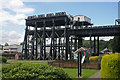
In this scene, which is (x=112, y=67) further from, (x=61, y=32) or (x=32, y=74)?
(x=61, y=32)

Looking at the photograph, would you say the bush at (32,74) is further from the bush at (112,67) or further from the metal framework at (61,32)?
the metal framework at (61,32)

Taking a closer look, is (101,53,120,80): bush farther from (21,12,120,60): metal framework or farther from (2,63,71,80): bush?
(21,12,120,60): metal framework

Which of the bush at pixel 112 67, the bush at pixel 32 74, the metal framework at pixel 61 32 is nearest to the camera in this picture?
the bush at pixel 32 74

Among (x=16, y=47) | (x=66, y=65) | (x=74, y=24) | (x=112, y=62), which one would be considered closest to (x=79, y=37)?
(x=74, y=24)

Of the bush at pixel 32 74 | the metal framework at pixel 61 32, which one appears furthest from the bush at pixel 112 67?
the metal framework at pixel 61 32

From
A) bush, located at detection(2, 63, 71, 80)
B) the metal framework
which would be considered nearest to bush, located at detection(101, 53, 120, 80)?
bush, located at detection(2, 63, 71, 80)

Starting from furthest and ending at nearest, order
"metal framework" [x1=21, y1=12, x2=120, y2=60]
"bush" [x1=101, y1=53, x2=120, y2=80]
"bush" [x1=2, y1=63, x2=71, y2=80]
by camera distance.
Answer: "metal framework" [x1=21, y1=12, x2=120, y2=60] → "bush" [x1=101, y1=53, x2=120, y2=80] → "bush" [x1=2, y1=63, x2=71, y2=80]

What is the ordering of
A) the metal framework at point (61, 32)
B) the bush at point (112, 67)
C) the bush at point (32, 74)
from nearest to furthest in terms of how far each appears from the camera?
1. the bush at point (32, 74)
2. the bush at point (112, 67)
3. the metal framework at point (61, 32)

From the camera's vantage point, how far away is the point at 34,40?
65375mm

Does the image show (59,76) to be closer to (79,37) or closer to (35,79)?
(35,79)

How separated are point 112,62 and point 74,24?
54.9 m

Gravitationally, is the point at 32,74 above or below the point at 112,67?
below

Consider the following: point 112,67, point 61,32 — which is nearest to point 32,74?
point 112,67

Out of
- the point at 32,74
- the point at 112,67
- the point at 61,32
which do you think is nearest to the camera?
the point at 32,74
